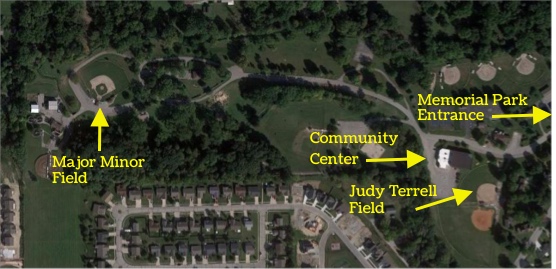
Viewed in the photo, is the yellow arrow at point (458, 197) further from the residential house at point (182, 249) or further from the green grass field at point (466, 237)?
the residential house at point (182, 249)

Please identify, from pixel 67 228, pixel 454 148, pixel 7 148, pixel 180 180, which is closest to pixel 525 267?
pixel 454 148

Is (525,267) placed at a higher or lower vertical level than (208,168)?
lower

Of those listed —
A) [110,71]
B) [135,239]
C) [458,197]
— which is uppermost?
[110,71]

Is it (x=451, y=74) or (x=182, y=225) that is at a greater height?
(x=451, y=74)

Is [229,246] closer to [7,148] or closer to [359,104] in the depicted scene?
[359,104]

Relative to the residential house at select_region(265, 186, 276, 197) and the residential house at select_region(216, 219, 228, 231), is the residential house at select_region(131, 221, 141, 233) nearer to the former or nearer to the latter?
the residential house at select_region(216, 219, 228, 231)

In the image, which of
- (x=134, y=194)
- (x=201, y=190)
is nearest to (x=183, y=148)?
(x=201, y=190)

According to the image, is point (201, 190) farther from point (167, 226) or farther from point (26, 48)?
point (26, 48)
